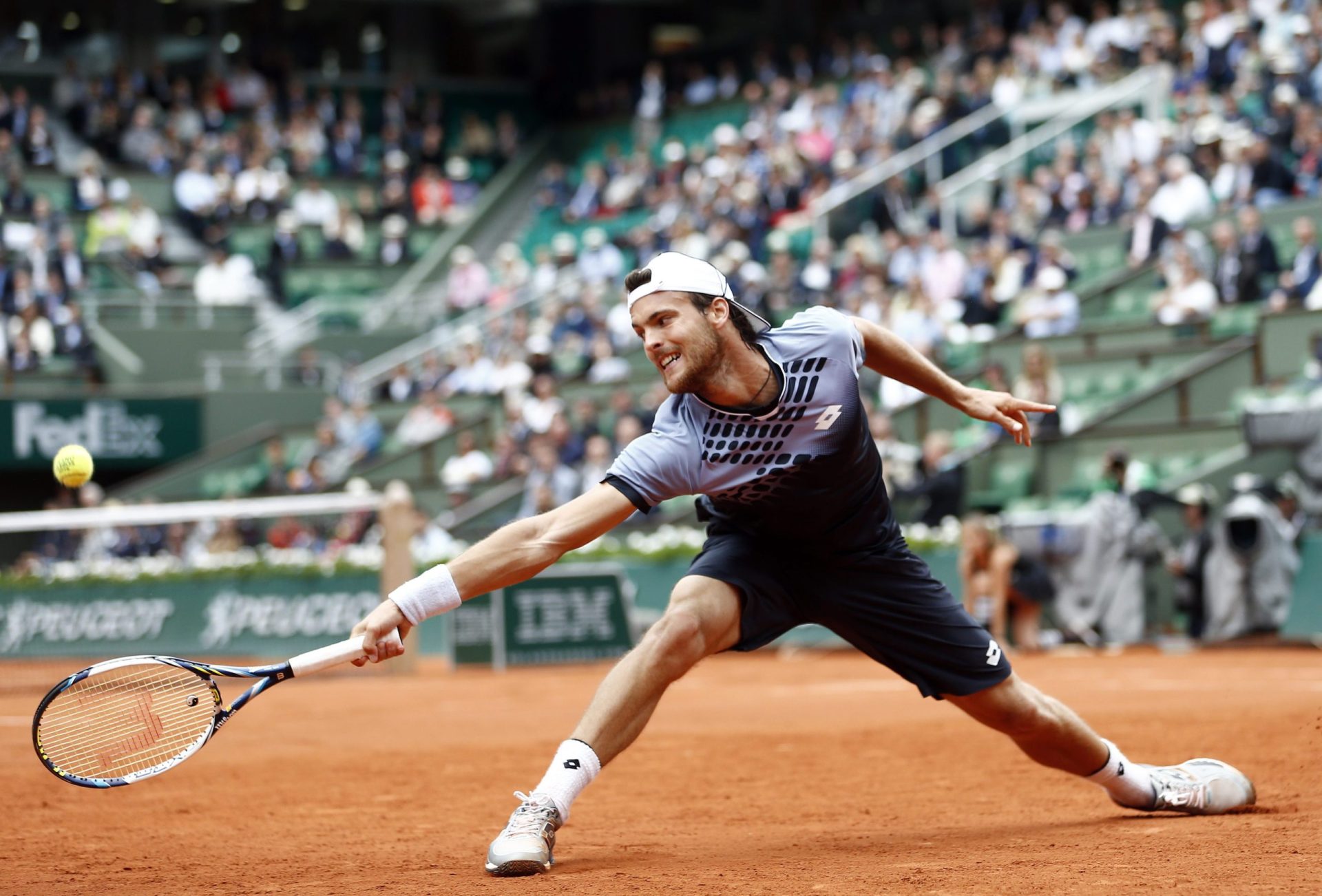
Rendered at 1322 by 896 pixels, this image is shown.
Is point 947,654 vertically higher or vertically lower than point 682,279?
lower

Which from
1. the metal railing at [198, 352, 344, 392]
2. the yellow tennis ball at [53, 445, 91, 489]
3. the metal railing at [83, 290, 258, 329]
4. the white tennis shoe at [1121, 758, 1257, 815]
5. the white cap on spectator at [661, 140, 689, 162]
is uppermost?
the white cap on spectator at [661, 140, 689, 162]

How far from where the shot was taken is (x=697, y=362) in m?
5.37

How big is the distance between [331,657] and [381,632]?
180 mm

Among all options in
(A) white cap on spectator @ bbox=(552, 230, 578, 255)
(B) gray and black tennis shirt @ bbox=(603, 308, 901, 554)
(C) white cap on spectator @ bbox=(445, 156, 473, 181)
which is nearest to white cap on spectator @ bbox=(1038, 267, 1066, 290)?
(A) white cap on spectator @ bbox=(552, 230, 578, 255)

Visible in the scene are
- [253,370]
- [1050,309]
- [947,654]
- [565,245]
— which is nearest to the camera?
[947,654]

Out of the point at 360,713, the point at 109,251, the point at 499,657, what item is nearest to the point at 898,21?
the point at 109,251

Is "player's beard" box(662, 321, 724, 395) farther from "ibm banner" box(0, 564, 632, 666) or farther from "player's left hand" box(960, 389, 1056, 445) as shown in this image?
"ibm banner" box(0, 564, 632, 666)

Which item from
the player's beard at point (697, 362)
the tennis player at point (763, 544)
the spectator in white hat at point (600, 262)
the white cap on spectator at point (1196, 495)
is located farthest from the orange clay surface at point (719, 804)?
the spectator in white hat at point (600, 262)

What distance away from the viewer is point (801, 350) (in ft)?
18.5

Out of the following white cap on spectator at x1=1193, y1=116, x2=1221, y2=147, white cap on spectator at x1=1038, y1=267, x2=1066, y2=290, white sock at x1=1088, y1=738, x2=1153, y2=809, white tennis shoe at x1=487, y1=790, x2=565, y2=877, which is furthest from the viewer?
white cap on spectator at x1=1193, y1=116, x2=1221, y2=147

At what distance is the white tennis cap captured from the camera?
212 inches

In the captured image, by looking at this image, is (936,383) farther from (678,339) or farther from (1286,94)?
(1286,94)

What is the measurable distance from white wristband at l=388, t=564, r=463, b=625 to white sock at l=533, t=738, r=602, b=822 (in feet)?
2.08

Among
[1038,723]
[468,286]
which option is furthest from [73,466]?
[468,286]
